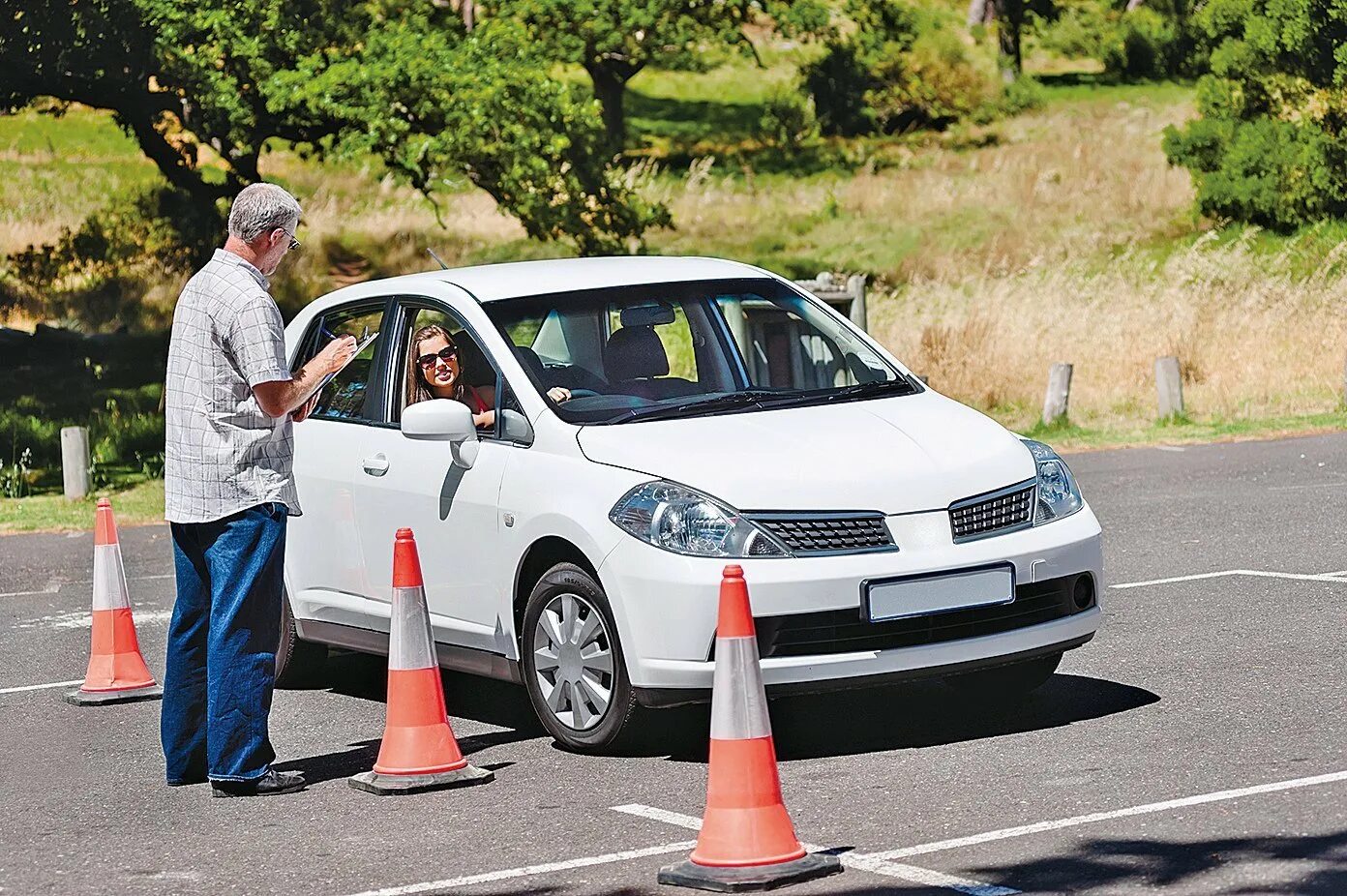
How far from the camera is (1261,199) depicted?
35.9 metres

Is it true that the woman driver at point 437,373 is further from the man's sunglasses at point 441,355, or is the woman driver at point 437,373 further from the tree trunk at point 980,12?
the tree trunk at point 980,12

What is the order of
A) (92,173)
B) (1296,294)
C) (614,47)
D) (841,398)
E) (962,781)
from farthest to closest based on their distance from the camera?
1. (614,47)
2. (92,173)
3. (1296,294)
4. (841,398)
5. (962,781)

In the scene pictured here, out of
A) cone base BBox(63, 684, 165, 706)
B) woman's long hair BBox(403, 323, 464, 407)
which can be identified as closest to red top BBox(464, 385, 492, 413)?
woman's long hair BBox(403, 323, 464, 407)

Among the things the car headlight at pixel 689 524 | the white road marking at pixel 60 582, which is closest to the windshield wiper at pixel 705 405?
the car headlight at pixel 689 524

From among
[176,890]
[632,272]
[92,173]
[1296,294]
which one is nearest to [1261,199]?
[1296,294]

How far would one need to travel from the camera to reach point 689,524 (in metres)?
7.32

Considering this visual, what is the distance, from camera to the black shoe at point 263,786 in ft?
24.5

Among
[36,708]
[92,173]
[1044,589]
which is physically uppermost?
[92,173]

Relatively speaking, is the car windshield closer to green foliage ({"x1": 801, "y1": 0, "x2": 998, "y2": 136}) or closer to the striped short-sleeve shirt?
the striped short-sleeve shirt

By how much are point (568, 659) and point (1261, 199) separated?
99.7 ft

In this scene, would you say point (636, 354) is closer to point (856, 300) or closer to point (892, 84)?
point (856, 300)

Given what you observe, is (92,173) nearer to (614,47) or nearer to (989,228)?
(614,47)

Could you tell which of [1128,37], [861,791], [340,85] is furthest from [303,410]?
[1128,37]

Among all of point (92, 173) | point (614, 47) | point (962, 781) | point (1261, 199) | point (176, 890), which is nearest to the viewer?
point (176, 890)
